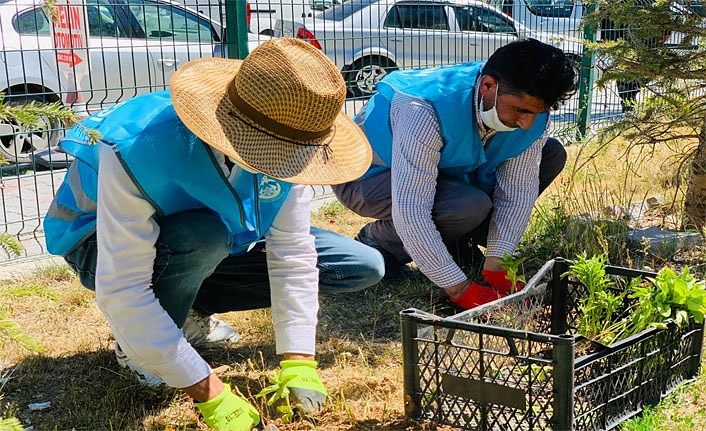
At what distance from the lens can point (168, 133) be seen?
2121 millimetres

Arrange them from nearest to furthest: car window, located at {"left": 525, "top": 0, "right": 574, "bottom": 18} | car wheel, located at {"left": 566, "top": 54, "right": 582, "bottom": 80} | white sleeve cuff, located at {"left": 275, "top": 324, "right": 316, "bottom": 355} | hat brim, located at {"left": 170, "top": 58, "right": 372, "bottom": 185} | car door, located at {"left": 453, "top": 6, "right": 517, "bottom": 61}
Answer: hat brim, located at {"left": 170, "top": 58, "right": 372, "bottom": 185}
white sleeve cuff, located at {"left": 275, "top": 324, "right": 316, "bottom": 355}
car wheel, located at {"left": 566, "top": 54, "right": 582, "bottom": 80}
car door, located at {"left": 453, "top": 6, "right": 517, "bottom": 61}
car window, located at {"left": 525, "top": 0, "right": 574, "bottom": 18}

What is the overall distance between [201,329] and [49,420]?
1.98 ft

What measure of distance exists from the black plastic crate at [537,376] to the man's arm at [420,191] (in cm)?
45

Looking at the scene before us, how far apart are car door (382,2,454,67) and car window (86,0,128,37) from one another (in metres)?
1.88

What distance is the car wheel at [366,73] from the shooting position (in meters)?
5.52

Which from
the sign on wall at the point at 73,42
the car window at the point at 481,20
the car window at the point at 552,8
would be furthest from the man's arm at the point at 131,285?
the car window at the point at 552,8

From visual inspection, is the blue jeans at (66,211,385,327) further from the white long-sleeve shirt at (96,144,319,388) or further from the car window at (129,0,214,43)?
the car window at (129,0,214,43)

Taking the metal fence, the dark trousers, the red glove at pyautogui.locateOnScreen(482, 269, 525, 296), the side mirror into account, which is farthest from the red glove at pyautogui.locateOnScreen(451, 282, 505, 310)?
the side mirror

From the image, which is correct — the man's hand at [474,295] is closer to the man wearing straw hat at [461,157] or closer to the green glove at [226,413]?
the man wearing straw hat at [461,157]

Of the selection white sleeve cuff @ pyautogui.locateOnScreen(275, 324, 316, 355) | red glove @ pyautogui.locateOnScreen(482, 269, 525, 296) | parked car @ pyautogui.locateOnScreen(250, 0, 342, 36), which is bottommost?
red glove @ pyautogui.locateOnScreen(482, 269, 525, 296)

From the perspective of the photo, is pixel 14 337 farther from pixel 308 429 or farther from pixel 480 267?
pixel 480 267

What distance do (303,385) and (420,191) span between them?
0.97 m

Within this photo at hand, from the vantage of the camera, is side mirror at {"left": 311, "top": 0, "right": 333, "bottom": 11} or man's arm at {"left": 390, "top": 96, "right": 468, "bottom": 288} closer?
man's arm at {"left": 390, "top": 96, "right": 468, "bottom": 288}

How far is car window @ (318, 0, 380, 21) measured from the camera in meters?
5.99
